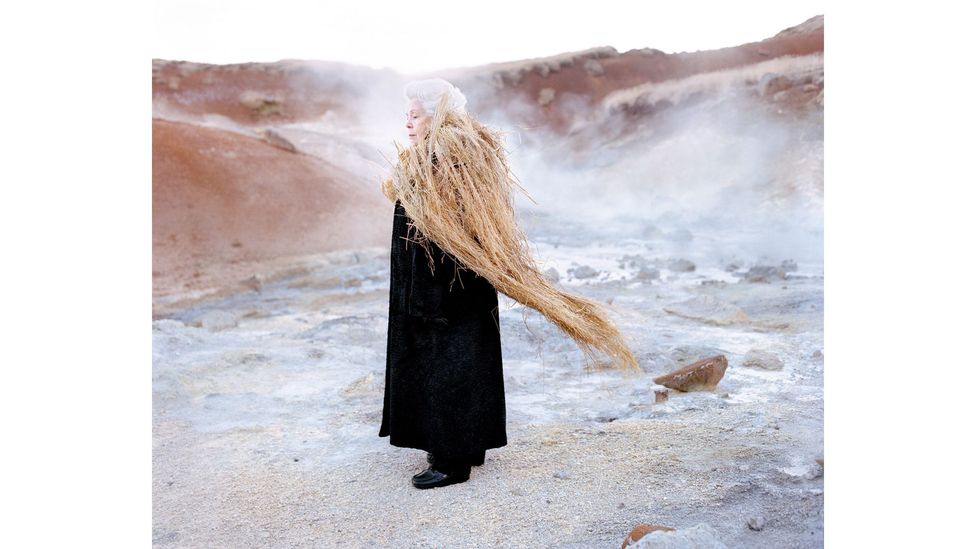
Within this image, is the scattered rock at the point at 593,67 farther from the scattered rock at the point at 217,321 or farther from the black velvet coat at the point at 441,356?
the black velvet coat at the point at 441,356

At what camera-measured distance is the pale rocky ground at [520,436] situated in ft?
8.66

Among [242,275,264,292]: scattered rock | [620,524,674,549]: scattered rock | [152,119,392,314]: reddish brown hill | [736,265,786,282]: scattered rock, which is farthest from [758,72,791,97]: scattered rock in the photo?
[620,524,674,549]: scattered rock

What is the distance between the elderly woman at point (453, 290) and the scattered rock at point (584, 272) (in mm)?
3518

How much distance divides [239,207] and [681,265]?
3948mm

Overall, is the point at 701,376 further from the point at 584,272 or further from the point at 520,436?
the point at 584,272

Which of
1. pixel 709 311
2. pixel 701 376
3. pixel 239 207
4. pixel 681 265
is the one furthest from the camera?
pixel 239 207

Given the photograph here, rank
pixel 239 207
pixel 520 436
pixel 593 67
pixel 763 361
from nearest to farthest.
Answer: pixel 520 436 → pixel 763 361 → pixel 593 67 → pixel 239 207

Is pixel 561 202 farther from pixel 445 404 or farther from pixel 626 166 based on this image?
pixel 445 404

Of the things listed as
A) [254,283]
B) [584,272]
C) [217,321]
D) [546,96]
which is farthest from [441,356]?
[546,96]

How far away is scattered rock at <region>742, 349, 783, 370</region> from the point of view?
423cm

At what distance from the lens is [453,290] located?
8.75 ft

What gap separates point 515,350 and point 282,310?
6.85 ft

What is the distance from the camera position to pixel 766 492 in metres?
2.79

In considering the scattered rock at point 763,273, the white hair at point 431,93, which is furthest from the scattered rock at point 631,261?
the white hair at point 431,93
